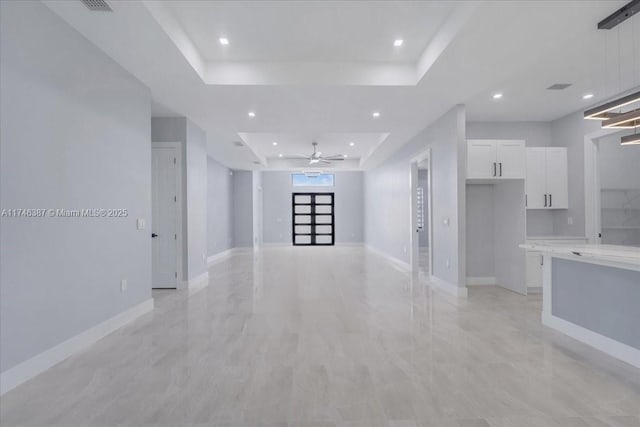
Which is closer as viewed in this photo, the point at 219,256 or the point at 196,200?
the point at 196,200

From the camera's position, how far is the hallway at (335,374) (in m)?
2.25

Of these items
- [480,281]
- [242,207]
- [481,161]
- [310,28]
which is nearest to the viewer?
[310,28]

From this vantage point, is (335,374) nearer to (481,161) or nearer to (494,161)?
(481,161)

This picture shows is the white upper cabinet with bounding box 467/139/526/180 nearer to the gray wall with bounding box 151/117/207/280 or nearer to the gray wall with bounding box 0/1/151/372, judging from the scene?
the gray wall with bounding box 151/117/207/280

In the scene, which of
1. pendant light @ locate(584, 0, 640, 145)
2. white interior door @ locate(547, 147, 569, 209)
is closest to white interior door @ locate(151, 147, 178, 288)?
pendant light @ locate(584, 0, 640, 145)

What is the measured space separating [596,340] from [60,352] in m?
4.94

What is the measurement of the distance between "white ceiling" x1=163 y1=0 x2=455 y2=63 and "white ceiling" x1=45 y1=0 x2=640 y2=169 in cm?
2

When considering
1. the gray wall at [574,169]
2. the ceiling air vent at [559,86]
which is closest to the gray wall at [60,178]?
the ceiling air vent at [559,86]

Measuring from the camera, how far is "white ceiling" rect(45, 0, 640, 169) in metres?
3.31

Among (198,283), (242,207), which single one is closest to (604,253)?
(198,283)

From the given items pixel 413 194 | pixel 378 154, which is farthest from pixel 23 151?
pixel 378 154

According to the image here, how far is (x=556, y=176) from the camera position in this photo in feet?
20.6

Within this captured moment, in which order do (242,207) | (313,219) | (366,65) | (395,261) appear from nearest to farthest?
(366,65)
(395,261)
(242,207)
(313,219)

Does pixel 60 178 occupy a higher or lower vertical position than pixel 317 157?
lower
